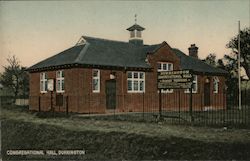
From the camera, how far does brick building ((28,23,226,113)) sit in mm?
21422

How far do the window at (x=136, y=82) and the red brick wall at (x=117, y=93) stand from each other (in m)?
0.27

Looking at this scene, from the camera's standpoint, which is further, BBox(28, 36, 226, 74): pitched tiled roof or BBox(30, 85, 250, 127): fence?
BBox(28, 36, 226, 74): pitched tiled roof

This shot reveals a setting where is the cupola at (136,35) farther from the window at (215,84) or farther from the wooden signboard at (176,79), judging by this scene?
the wooden signboard at (176,79)

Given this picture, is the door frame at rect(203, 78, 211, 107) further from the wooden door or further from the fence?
the fence

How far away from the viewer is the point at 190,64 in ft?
94.1

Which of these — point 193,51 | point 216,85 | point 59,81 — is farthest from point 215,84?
point 59,81

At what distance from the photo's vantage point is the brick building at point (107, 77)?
70.3 feet

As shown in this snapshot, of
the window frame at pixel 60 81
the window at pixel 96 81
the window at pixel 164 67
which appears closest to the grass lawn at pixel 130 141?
the window at pixel 96 81

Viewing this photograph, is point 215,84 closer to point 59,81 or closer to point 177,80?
point 59,81

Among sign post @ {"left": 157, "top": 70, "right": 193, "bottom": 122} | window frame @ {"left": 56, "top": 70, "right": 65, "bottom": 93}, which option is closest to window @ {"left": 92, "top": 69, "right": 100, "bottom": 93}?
window frame @ {"left": 56, "top": 70, "right": 65, "bottom": 93}

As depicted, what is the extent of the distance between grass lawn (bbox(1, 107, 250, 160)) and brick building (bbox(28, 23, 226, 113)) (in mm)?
5575

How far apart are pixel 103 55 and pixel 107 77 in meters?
1.53

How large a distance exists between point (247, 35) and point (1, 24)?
2365 centimetres

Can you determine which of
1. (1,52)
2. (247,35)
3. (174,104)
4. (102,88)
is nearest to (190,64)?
(174,104)
